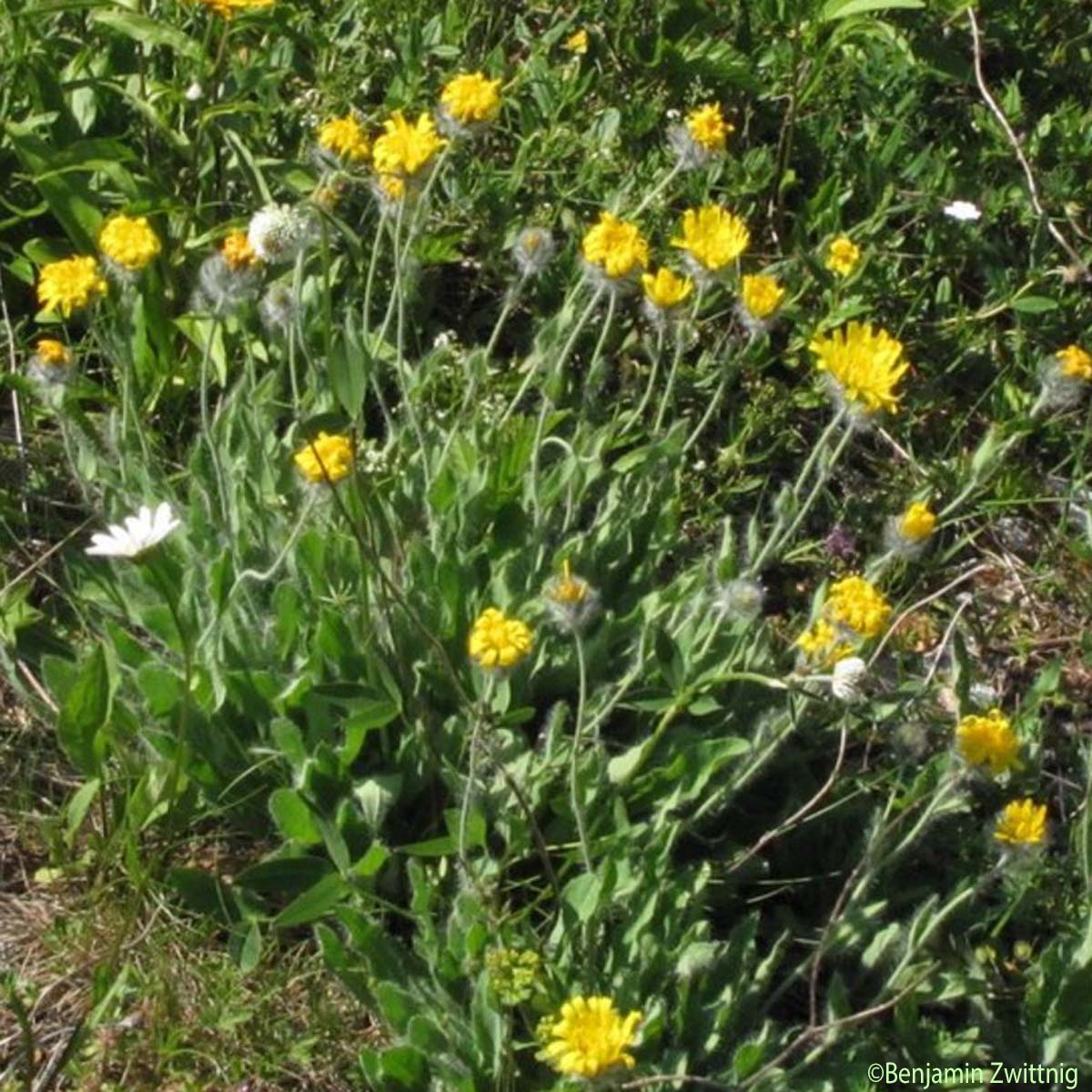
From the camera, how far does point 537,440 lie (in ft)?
9.45

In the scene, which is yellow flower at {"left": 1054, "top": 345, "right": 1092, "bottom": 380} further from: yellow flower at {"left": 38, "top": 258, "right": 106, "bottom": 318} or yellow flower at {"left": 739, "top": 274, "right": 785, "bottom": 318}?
yellow flower at {"left": 38, "top": 258, "right": 106, "bottom": 318}

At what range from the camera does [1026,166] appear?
12.6 feet

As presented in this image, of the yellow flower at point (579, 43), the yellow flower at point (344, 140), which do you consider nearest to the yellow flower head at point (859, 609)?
the yellow flower at point (344, 140)

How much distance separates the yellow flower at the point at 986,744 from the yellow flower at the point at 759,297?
0.73 m

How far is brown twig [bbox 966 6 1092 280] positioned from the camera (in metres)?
3.80

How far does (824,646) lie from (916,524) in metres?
0.25

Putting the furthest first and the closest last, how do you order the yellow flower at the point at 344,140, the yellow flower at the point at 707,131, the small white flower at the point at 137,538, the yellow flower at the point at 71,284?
the yellow flower at the point at 707,131 → the yellow flower at the point at 344,140 → the yellow flower at the point at 71,284 → the small white flower at the point at 137,538

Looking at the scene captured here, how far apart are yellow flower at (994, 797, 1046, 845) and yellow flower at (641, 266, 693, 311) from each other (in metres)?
0.93

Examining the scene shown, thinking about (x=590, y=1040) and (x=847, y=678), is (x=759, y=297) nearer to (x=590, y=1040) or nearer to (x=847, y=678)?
(x=847, y=678)

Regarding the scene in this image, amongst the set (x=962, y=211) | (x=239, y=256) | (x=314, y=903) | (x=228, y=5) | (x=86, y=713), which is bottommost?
(x=314, y=903)

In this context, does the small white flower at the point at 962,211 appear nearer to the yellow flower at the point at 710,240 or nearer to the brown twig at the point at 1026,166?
the brown twig at the point at 1026,166

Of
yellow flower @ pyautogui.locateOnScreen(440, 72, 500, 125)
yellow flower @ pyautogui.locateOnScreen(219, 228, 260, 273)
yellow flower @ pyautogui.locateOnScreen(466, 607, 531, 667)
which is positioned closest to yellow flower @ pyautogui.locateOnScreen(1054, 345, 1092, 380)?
yellow flower @ pyautogui.locateOnScreen(440, 72, 500, 125)

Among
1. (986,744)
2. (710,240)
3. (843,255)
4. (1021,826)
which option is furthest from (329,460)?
(843,255)

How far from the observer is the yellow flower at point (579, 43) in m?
3.92
